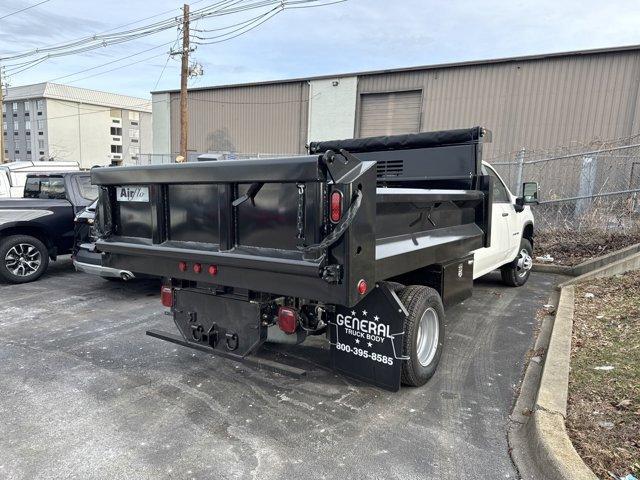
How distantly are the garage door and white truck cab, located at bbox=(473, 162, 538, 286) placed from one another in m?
12.7

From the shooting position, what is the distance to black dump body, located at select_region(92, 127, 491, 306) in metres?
2.81

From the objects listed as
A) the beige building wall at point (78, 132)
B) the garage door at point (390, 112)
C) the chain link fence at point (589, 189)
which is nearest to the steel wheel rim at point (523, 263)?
the chain link fence at point (589, 189)

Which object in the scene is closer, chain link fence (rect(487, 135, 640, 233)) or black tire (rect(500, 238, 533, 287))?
black tire (rect(500, 238, 533, 287))

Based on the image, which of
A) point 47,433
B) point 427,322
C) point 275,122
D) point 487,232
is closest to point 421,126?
point 275,122

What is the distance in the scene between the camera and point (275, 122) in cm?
2306

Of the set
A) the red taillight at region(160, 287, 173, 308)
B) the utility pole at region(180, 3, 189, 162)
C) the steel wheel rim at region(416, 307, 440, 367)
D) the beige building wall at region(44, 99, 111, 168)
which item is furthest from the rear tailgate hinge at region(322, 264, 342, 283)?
the beige building wall at region(44, 99, 111, 168)

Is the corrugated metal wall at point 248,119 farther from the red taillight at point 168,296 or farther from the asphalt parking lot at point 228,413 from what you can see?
the red taillight at point 168,296

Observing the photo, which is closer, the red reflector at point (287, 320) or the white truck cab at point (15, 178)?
the red reflector at point (287, 320)

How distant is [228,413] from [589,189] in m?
10.7

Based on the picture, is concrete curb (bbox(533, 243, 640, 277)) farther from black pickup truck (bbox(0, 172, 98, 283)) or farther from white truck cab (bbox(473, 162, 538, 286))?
black pickup truck (bbox(0, 172, 98, 283))

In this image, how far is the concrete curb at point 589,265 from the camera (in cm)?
761

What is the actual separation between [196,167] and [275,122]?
20.5 metres

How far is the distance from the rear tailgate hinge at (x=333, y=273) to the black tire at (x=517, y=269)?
530 centimetres

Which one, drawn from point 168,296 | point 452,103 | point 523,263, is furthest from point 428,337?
point 452,103
